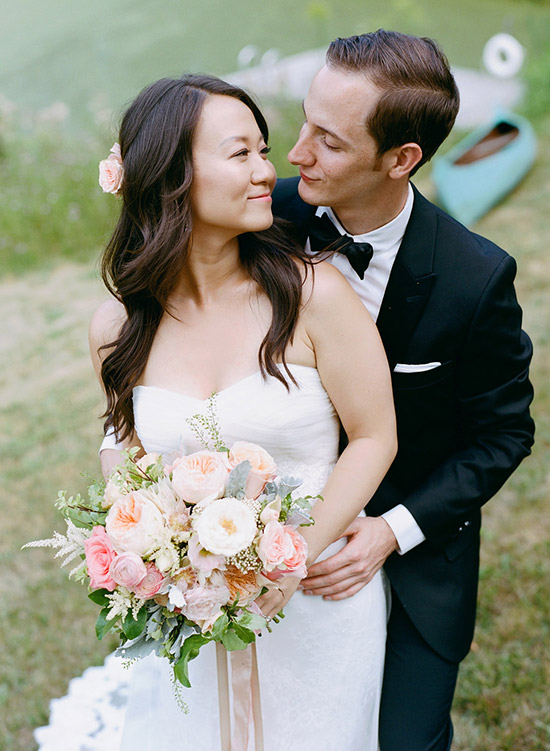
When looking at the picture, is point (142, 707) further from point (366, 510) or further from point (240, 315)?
point (240, 315)

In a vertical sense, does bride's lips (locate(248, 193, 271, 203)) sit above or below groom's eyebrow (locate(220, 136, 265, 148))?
below

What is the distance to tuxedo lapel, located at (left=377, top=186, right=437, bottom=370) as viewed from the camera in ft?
7.98

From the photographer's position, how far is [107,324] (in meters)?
2.63

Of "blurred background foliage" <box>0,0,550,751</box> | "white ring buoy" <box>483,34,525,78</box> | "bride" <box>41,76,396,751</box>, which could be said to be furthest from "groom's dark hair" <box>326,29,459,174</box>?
"white ring buoy" <box>483,34,525,78</box>

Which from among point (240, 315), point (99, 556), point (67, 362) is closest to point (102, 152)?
point (67, 362)

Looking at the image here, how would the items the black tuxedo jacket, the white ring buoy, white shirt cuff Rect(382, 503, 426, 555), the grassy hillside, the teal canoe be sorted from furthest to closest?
the grassy hillside
the white ring buoy
the teal canoe
white shirt cuff Rect(382, 503, 426, 555)
the black tuxedo jacket

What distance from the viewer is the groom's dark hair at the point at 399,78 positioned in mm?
2279

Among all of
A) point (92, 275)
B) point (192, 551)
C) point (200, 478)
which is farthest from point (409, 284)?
point (92, 275)

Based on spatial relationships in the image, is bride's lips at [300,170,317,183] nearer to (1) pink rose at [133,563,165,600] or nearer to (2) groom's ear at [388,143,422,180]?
(2) groom's ear at [388,143,422,180]

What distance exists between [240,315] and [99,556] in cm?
92

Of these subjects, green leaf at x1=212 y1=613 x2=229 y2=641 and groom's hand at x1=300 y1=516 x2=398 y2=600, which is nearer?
green leaf at x1=212 y1=613 x2=229 y2=641

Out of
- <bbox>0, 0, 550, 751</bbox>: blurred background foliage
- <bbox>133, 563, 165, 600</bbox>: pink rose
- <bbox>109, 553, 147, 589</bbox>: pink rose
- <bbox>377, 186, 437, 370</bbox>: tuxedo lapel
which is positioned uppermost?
<bbox>377, 186, 437, 370</bbox>: tuxedo lapel

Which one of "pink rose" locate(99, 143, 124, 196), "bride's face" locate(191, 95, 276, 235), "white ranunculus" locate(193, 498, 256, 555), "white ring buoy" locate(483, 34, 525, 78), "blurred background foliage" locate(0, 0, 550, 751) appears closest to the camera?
"white ranunculus" locate(193, 498, 256, 555)

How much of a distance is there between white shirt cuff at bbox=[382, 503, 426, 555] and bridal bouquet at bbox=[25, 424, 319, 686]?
2.19 feet
